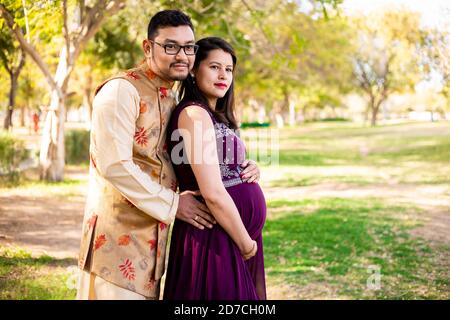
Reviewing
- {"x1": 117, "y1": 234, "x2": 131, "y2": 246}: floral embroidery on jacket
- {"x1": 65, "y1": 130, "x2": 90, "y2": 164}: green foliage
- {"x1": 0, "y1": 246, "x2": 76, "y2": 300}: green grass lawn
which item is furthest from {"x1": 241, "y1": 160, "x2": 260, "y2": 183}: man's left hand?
{"x1": 65, "y1": 130, "x2": 90, "y2": 164}: green foliage

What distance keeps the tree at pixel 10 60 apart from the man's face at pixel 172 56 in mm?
2309

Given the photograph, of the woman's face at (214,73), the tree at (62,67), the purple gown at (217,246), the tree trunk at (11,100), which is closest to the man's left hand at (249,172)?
the purple gown at (217,246)

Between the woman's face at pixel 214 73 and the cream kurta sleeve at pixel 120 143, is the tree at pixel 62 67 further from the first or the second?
the cream kurta sleeve at pixel 120 143

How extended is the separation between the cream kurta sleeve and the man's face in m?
0.17

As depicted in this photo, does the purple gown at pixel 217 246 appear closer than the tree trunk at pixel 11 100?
Yes

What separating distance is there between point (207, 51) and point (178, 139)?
0.40 metres

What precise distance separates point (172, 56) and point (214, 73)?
0.69 ft

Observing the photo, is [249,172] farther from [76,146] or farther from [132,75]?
[76,146]

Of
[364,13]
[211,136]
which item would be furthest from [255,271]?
[364,13]

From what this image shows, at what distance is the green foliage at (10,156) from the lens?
448 centimetres

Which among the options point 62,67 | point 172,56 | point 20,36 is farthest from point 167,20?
point 62,67

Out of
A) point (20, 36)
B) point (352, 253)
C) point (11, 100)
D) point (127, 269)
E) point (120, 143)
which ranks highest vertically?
point (20, 36)

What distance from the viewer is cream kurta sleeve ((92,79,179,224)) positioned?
1974mm

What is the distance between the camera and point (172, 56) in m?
2.13
